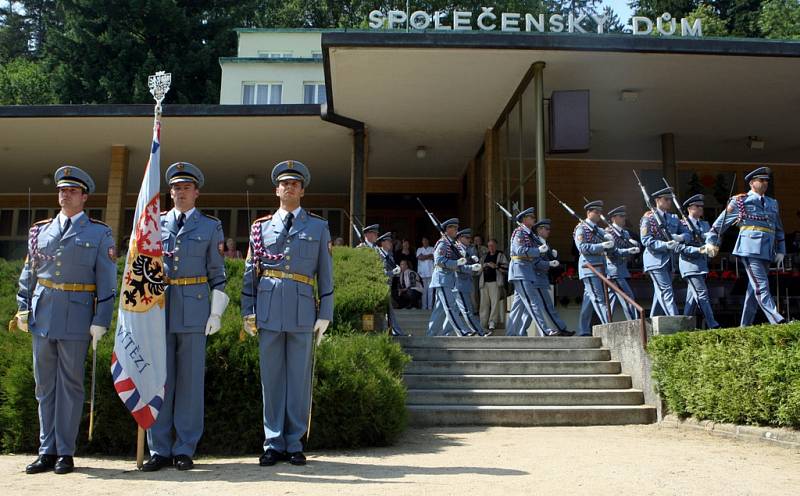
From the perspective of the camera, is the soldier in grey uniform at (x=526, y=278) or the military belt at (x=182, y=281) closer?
the military belt at (x=182, y=281)

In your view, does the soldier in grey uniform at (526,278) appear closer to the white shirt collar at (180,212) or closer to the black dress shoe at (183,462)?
the white shirt collar at (180,212)

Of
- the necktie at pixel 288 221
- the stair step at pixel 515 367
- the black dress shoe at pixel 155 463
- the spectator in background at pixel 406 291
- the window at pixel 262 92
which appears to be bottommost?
the black dress shoe at pixel 155 463

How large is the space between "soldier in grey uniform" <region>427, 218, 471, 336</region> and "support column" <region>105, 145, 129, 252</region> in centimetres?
915

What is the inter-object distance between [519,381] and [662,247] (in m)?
2.76

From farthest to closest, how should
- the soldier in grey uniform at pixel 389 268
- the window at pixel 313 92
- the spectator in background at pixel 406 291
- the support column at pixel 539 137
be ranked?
1. the window at pixel 313 92
2. the spectator in background at pixel 406 291
3. the support column at pixel 539 137
4. the soldier in grey uniform at pixel 389 268

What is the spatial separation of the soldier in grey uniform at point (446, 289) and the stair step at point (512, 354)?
1705 millimetres

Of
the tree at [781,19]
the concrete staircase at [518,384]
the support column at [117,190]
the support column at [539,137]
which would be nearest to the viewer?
the concrete staircase at [518,384]

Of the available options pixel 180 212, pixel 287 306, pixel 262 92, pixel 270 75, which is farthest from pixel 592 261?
pixel 270 75

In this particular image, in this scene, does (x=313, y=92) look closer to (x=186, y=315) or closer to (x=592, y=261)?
(x=592, y=261)

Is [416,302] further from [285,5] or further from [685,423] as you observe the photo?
[285,5]

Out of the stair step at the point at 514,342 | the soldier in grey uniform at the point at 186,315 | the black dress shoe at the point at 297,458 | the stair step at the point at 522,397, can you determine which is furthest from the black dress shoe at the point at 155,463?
the stair step at the point at 514,342

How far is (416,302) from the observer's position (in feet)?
56.0

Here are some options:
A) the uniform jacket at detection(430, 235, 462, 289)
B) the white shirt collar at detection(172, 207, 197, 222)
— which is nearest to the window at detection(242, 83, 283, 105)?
the uniform jacket at detection(430, 235, 462, 289)

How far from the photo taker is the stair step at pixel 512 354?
992cm
